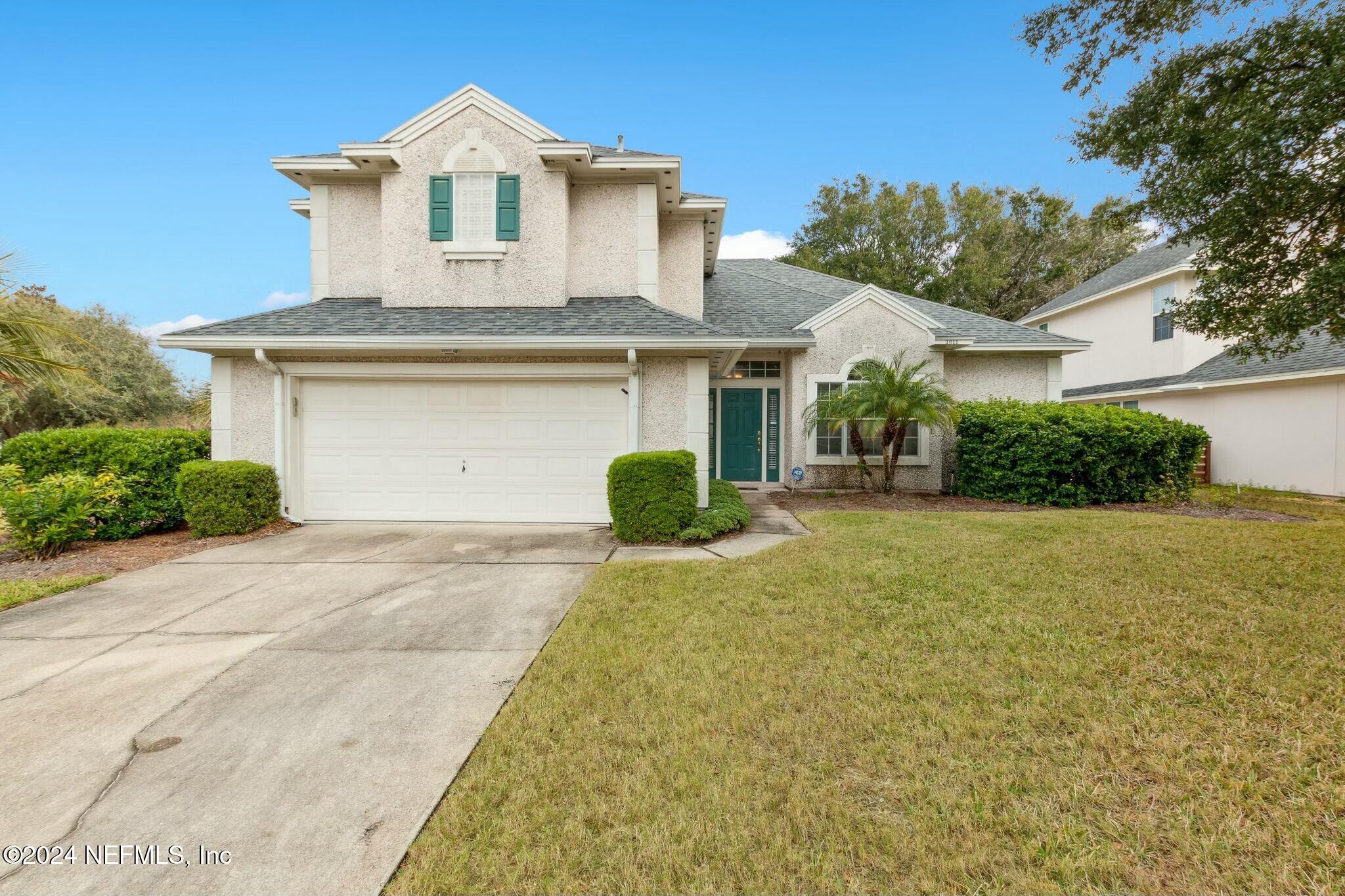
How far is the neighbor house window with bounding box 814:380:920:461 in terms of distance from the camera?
11.8 metres

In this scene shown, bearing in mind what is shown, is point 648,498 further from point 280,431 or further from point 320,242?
point 320,242

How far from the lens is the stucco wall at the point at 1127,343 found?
15.7 metres

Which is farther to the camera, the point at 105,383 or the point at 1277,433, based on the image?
the point at 105,383

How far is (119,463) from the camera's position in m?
7.53

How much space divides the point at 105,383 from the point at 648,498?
76.8 feet

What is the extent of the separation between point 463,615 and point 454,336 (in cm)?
457

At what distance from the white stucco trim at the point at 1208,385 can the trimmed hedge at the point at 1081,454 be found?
9.74 feet

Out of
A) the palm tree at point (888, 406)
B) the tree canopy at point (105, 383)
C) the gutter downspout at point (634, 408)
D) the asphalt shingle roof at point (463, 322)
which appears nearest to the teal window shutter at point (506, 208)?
the asphalt shingle roof at point (463, 322)

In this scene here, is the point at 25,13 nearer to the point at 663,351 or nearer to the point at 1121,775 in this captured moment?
the point at 663,351

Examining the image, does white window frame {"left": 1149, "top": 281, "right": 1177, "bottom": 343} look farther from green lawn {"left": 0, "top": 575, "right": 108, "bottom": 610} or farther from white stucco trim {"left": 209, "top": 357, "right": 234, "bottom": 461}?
green lawn {"left": 0, "top": 575, "right": 108, "bottom": 610}

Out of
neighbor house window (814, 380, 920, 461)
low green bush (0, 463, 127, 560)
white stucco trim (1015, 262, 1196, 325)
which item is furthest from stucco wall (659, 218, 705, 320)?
white stucco trim (1015, 262, 1196, 325)

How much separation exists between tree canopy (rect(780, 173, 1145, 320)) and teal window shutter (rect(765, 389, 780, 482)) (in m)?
16.4

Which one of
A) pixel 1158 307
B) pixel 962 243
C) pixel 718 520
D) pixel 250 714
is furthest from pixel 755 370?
pixel 962 243

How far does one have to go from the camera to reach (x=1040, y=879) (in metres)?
1.88
